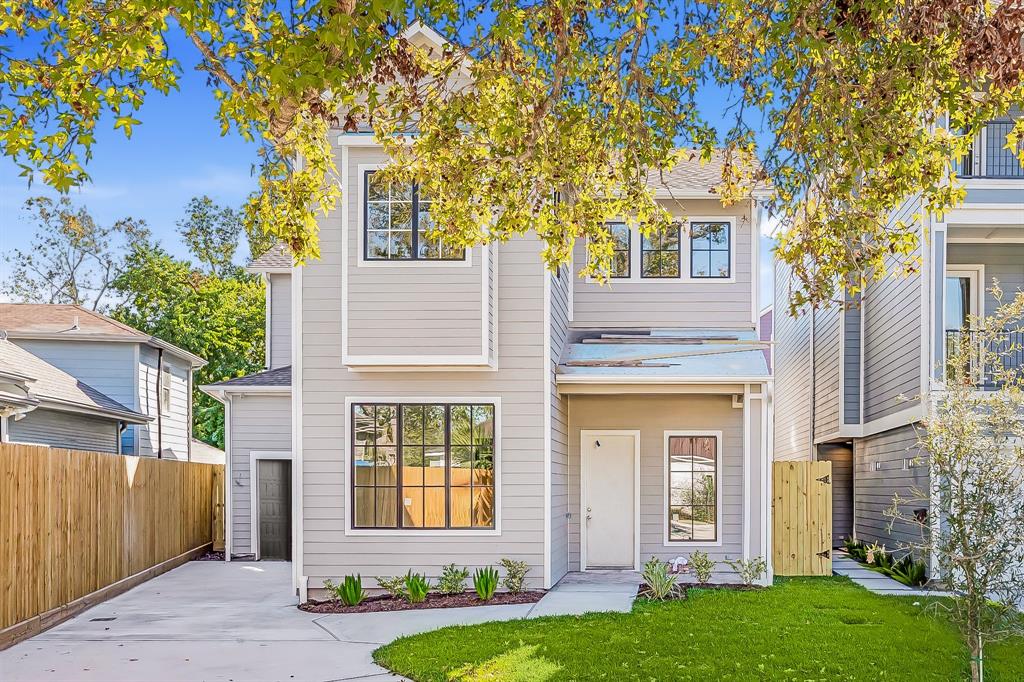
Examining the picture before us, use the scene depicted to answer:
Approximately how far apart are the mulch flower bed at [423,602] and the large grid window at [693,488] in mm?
3228

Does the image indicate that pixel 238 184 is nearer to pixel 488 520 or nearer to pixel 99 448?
pixel 99 448

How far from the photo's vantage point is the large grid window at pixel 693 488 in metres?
14.8

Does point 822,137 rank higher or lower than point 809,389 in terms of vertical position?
higher

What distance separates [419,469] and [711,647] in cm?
482

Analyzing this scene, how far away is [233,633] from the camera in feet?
35.1

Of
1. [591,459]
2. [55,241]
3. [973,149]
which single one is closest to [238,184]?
[55,241]

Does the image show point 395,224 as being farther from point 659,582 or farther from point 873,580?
point 873,580

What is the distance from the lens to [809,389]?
71.5 ft

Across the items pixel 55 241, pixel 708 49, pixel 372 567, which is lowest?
pixel 372 567

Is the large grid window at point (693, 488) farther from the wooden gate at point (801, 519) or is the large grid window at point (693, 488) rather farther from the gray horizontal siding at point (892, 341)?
the gray horizontal siding at point (892, 341)

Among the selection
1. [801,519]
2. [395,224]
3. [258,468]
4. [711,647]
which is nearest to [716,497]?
[801,519]

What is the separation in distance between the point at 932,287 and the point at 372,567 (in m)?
8.29

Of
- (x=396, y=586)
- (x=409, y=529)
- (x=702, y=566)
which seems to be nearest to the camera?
(x=396, y=586)

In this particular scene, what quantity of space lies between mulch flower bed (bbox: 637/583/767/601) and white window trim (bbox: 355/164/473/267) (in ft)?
14.8
